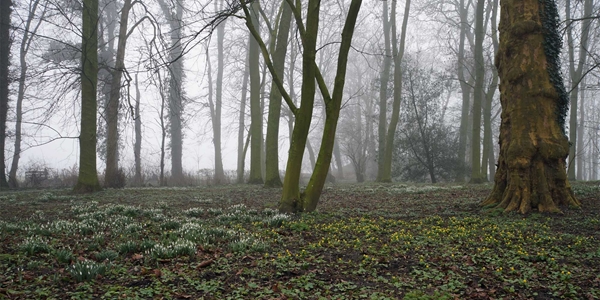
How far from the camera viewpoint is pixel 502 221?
287 inches

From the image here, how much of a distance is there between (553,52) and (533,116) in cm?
156

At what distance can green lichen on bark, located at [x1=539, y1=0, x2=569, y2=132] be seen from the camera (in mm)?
8406

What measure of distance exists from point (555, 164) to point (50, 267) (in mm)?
8872

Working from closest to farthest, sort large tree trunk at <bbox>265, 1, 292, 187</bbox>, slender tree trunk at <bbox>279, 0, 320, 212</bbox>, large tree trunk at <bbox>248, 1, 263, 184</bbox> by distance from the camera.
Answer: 1. slender tree trunk at <bbox>279, 0, 320, 212</bbox>
2. large tree trunk at <bbox>265, 1, 292, 187</bbox>
3. large tree trunk at <bbox>248, 1, 263, 184</bbox>

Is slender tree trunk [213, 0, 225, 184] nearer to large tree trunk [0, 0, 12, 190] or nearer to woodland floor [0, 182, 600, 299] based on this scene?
large tree trunk [0, 0, 12, 190]

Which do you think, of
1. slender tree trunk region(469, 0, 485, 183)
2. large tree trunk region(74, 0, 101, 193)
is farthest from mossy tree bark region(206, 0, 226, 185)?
slender tree trunk region(469, 0, 485, 183)

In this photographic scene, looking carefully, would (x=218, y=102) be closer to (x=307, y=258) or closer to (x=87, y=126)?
(x=87, y=126)

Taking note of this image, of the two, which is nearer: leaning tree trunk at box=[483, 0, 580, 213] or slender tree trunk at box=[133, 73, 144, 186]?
leaning tree trunk at box=[483, 0, 580, 213]

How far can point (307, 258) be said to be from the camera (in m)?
4.91

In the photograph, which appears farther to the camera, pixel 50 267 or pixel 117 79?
pixel 117 79

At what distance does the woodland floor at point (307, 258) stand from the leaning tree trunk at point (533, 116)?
71 centimetres

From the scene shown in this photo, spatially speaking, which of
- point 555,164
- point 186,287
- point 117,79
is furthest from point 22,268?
point 117,79

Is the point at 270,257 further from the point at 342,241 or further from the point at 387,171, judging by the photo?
the point at 387,171

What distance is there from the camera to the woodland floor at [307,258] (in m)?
3.82
